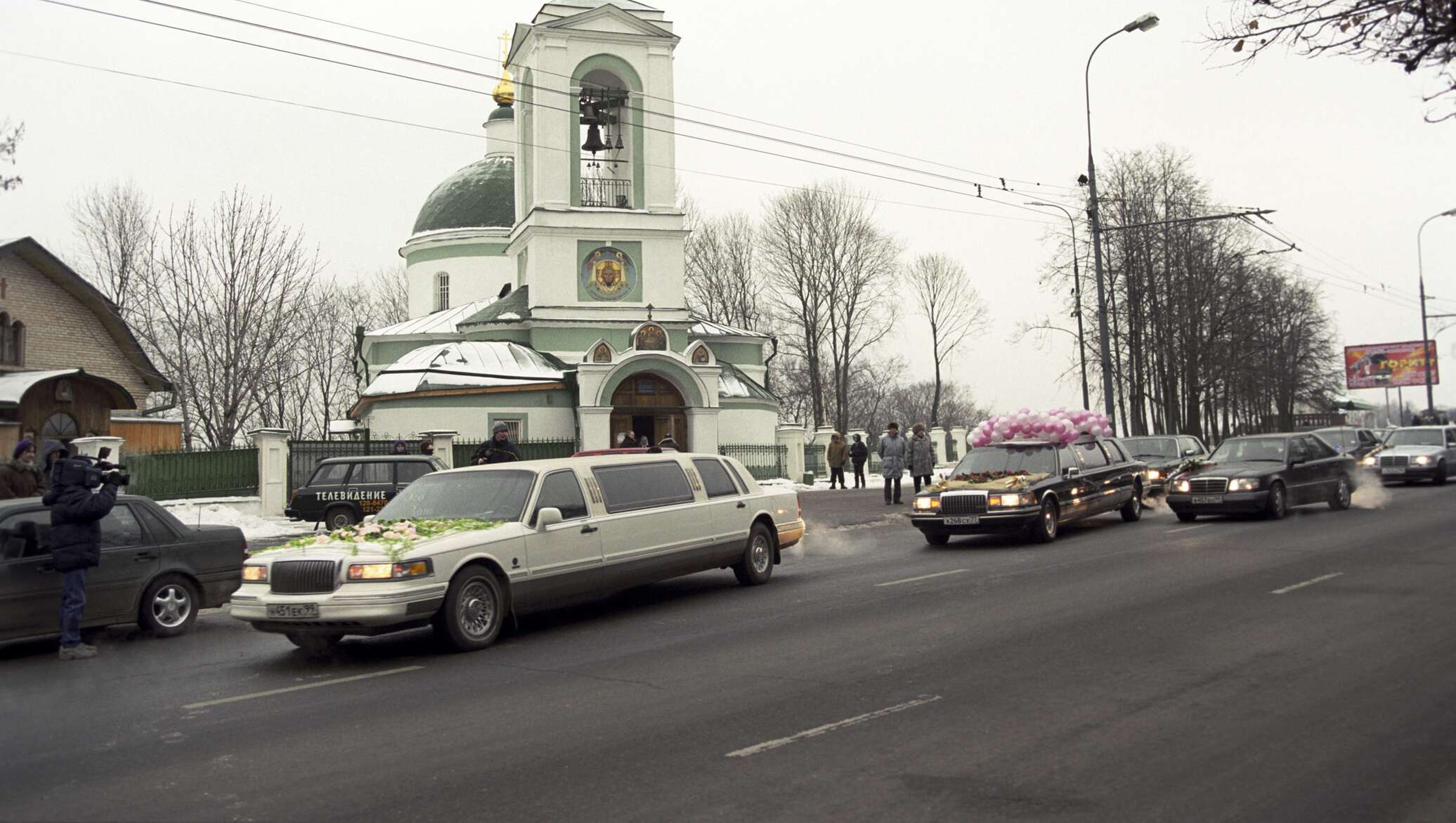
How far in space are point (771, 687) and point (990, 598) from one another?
459cm

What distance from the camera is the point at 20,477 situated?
13.9 m

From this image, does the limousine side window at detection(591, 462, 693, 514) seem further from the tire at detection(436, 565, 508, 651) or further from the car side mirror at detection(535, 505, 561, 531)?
the tire at detection(436, 565, 508, 651)

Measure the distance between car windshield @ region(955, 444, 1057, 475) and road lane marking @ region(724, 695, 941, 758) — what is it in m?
11.4

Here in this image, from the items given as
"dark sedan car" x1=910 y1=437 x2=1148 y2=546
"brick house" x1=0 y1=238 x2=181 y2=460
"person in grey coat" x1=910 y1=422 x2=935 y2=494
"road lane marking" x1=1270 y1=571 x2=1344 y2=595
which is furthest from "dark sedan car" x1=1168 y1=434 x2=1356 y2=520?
"brick house" x1=0 y1=238 x2=181 y2=460

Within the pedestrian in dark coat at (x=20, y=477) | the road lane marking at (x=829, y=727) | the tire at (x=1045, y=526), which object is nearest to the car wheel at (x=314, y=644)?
the road lane marking at (x=829, y=727)

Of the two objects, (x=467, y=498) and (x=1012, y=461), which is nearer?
(x=467, y=498)

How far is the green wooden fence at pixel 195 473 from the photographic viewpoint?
27.6 m

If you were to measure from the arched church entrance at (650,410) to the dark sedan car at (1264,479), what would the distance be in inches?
893

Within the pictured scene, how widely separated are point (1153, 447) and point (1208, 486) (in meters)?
9.16

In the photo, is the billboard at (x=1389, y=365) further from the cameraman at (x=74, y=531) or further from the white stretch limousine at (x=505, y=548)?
the cameraman at (x=74, y=531)

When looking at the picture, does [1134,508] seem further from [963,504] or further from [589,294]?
[589,294]

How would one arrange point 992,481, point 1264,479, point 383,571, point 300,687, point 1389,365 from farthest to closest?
1. point 1389,365
2. point 1264,479
3. point 992,481
4. point 383,571
5. point 300,687

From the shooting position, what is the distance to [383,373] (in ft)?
139

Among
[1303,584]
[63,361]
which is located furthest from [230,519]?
[1303,584]
